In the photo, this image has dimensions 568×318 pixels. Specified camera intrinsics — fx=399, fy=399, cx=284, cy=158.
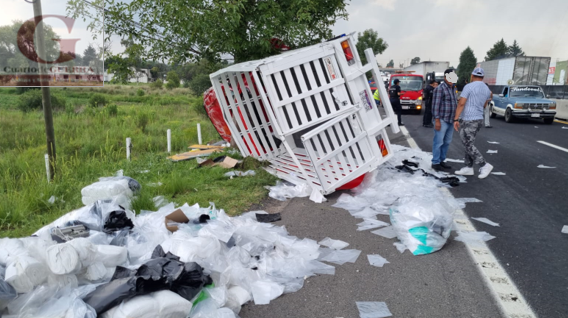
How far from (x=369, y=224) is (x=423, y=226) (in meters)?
0.84

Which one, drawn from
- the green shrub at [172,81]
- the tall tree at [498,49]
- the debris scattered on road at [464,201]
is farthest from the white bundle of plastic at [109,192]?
the tall tree at [498,49]

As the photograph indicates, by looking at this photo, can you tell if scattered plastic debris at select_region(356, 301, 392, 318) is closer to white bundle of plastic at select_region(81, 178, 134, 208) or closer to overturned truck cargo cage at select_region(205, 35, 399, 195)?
overturned truck cargo cage at select_region(205, 35, 399, 195)

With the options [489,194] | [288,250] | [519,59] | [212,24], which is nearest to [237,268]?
[288,250]

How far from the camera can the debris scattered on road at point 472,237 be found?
429 cm

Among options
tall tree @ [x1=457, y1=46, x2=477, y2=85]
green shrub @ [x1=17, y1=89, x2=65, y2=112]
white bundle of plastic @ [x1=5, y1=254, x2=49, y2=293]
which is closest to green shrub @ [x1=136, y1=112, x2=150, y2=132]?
green shrub @ [x1=17, y1=89, x2=65, y2=112]

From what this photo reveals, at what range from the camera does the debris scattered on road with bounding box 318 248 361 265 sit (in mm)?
3854

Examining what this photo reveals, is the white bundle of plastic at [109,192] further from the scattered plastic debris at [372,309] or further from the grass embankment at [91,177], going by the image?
the scattered plastic debris at [372,309]

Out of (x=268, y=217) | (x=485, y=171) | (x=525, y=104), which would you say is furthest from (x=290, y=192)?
(x=525, y=104)

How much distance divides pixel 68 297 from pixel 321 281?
195 cm

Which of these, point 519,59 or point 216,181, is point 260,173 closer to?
point 216,181

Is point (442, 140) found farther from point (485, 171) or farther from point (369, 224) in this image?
point (369, 224)

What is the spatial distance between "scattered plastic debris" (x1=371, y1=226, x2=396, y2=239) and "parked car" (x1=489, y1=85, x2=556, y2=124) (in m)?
14.1

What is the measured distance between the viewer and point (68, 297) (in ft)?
8.84

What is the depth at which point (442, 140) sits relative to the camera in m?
7.38
